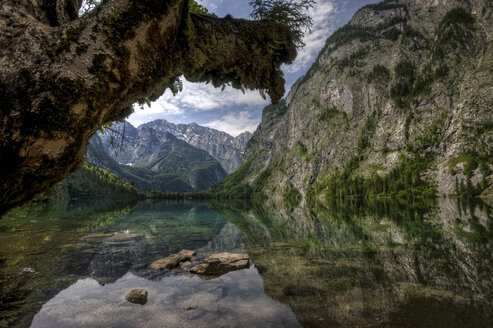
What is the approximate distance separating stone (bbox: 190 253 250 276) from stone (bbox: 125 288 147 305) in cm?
338

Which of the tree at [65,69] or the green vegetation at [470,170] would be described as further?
the green vegetation at [470,170]

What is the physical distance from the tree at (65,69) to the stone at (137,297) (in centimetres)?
722

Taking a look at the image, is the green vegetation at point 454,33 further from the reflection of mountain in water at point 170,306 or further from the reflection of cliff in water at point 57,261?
the reflection of mountain in water at point 170,306

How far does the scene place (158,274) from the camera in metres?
12.4

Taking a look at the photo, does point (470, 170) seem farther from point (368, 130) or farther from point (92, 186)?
point (92, 186)

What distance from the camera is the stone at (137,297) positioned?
901 centimetres

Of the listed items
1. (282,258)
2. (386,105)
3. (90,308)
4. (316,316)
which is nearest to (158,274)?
(90,308)

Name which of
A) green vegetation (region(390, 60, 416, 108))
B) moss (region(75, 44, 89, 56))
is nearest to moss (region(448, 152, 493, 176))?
green vegetation (region(390, 60, 416, 108))

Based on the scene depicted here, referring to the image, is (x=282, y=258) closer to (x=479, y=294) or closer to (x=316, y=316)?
(x=316, y=316)

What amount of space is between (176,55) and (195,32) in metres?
0.56

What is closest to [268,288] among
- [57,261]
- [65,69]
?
[65,69]

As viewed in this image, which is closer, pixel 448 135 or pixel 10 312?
pixel 10 312

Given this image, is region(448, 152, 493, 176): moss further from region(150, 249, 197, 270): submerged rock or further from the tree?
the tree

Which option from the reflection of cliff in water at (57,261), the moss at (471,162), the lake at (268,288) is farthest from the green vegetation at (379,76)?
the reflection of cliff in water at (57,261)
